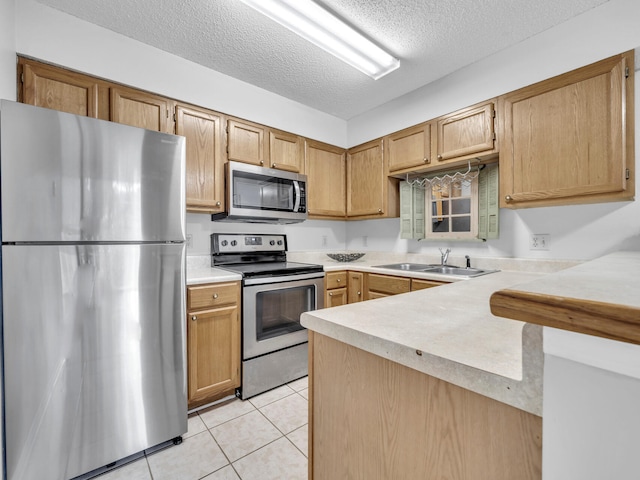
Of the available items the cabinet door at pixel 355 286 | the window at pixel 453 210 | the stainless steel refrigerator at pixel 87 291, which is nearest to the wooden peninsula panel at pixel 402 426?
the stainless steel refrigerator at pixel 87 291

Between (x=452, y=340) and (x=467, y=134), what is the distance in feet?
7.16

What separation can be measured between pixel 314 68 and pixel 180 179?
1510 millimetres

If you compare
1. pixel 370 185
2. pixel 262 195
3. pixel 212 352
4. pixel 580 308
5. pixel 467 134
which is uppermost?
pixel 467 134

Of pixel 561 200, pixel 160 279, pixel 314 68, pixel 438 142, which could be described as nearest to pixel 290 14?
pixel 314 68

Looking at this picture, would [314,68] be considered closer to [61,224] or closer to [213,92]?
[213,92]

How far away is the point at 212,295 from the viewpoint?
1.95 m

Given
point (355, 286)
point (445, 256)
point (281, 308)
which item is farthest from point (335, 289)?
point (445, 256)

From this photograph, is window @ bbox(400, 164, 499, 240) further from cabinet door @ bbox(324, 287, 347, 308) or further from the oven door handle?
the oven door handle

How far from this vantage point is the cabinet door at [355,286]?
2.71 m

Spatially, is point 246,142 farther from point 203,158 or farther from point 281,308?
point 281,308

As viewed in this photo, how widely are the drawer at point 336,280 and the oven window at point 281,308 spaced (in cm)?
23

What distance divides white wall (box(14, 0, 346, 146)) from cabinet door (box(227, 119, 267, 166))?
124 millimetres

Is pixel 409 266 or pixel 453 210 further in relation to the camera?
pixel 409 266

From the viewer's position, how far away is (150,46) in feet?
6.92
